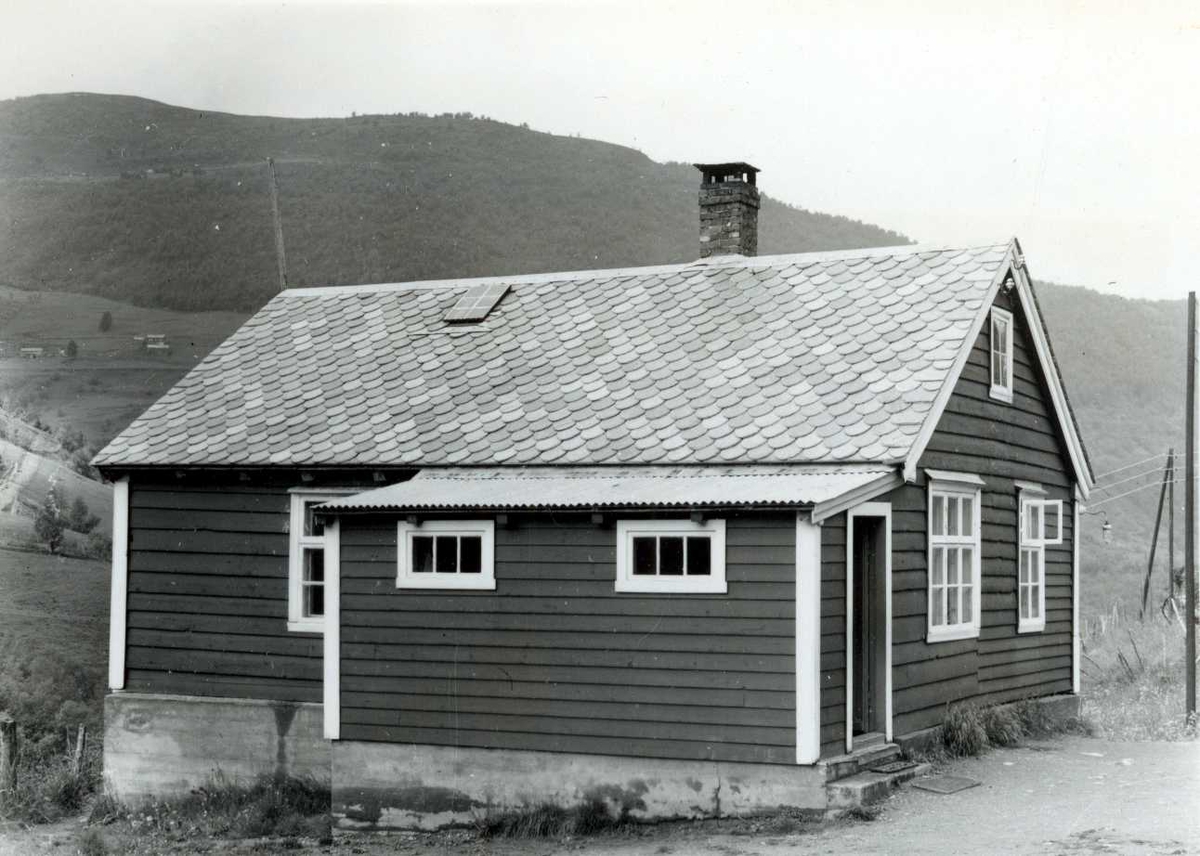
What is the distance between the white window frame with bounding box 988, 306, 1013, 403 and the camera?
51.6 ft

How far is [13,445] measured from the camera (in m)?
30.6

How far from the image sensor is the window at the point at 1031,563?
16875 millimetres

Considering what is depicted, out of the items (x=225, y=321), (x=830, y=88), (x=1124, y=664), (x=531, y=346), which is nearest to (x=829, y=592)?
(x=531, y=346)

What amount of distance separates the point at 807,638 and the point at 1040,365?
23.6ft

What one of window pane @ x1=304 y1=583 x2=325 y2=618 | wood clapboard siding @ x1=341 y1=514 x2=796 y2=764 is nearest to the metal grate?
window pane @ x1=304 y1=583 x2=325 y2=618

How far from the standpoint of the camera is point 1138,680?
896 inches

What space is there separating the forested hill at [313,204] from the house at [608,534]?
11.0m

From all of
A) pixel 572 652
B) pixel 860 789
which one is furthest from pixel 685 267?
pixel 860 789

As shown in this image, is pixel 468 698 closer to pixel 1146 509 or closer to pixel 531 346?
pixel 531 346

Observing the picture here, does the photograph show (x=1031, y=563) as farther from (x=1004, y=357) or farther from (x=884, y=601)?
(x=884, y=601)

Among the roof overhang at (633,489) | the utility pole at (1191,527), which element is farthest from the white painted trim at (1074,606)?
the roof overhang at (633,489)

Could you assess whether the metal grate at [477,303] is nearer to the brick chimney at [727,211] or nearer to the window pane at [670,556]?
the brick chimney at [727,211]

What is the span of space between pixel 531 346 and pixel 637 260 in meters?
52.9

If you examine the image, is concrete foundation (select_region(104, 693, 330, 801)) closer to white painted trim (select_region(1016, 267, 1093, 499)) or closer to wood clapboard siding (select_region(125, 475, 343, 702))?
wood clapboard siding (select_region(125, 475, 343, 702))
